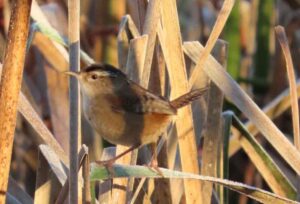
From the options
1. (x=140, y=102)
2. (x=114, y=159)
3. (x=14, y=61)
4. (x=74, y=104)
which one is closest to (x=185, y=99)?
(x=140, y=102)

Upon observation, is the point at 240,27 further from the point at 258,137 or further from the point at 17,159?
the point at 17,159

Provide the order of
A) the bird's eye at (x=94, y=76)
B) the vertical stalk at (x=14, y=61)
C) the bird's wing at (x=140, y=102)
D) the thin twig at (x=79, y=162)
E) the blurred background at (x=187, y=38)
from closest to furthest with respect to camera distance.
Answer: the vertical stalk at (x=14, y=61) → the thin twig at (x=79, y=162) → the bird's wing at (x=140, y=102) → the bird's eye at (x=94, y=76) → the blurred background at (x=187, y=38)

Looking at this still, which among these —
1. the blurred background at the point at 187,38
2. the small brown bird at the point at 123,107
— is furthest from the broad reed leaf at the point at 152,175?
the blurred background at the point at 187,38

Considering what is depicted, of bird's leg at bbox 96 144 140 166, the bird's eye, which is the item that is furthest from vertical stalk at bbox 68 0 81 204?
the bird's eye

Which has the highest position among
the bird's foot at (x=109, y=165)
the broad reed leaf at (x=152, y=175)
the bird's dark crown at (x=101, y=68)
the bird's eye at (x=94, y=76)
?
the bird's dark crown at (x=101, y=68)

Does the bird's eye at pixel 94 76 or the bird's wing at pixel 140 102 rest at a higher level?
the bird's eye at pixel 94 76

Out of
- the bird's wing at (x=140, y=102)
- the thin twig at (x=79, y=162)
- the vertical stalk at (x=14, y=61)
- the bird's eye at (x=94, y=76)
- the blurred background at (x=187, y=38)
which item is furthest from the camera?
the blurred background at (x=187, y=38)

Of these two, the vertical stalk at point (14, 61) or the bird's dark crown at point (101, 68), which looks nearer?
the vertical stalk at point (14, 61)

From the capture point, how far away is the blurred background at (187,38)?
3.06 m

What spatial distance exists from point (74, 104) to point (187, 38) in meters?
2.17

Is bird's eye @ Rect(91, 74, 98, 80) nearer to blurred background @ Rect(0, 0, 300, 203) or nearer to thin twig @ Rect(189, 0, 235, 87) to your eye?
thin twig @ Rect(189, 0, 235, 87)

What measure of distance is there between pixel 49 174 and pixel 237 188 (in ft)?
1.78

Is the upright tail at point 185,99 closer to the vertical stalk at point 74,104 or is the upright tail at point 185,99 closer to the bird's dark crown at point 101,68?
the bird's dark crown at point 101,68

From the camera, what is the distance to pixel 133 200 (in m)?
1.94
